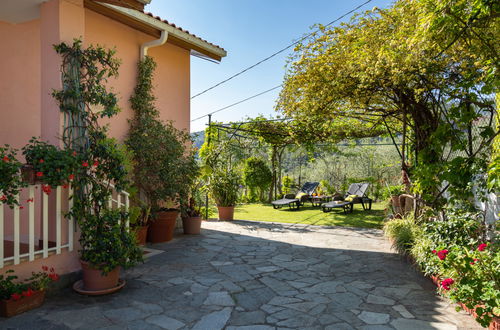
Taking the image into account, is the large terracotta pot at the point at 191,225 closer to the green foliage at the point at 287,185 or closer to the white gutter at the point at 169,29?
the white gutter at the point at 169,29

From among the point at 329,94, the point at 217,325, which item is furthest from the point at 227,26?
the point at 217,325

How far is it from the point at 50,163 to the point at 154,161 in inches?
98.2

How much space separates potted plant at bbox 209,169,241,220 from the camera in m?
8.62

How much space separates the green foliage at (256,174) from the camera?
559 inches

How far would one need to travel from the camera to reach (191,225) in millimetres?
6777

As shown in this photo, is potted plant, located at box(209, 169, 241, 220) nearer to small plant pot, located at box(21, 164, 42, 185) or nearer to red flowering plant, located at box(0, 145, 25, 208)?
small plant pot, located at box(21, 164, 42, 185)

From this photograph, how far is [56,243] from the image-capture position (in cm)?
371

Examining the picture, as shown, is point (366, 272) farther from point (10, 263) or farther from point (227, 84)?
point (227, 84)

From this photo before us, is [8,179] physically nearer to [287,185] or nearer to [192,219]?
[192,219]

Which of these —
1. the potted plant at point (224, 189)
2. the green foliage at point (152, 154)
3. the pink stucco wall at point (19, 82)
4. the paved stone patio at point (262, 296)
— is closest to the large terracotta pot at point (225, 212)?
the potted plant at point (224, 189)

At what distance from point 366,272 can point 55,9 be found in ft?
16.6

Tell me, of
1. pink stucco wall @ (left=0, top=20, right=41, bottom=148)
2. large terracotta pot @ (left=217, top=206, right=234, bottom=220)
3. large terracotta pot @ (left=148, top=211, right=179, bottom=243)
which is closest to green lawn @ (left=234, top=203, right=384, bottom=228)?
large terracotta pot @ (left=217, top=206, right=234, bottom=220)

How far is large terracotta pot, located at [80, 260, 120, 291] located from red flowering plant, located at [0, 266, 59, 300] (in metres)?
0.27

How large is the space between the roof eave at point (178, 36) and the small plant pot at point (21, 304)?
4.05 meters
